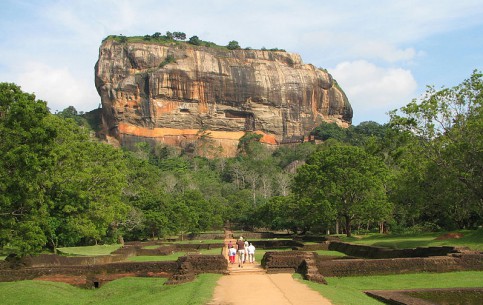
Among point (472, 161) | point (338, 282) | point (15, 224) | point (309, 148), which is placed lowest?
point (338, 282)

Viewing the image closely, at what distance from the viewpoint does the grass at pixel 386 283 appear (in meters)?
13.0

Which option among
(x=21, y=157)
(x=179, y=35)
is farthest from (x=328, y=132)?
(x=21, y=157)

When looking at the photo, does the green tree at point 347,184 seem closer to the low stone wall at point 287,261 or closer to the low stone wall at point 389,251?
the low stone wall at point 389,251

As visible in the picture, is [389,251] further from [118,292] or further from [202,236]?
[202,236]

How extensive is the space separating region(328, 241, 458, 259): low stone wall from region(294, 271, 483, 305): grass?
9.53 feet

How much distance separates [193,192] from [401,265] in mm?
39151

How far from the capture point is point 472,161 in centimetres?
2673

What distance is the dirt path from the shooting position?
11.9 meters

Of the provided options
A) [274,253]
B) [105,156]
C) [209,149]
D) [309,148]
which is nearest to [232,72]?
[209,149]

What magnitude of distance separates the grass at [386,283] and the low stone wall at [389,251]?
2.91 metres

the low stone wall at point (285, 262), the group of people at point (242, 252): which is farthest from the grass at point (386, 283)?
the group of people at point (242, 252)

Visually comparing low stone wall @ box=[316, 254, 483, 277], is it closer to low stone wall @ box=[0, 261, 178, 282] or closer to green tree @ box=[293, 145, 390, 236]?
low stone wall @ box=[0, 261, 178, 282]

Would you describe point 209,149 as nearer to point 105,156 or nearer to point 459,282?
point 105,156

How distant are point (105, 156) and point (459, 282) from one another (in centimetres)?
2438
